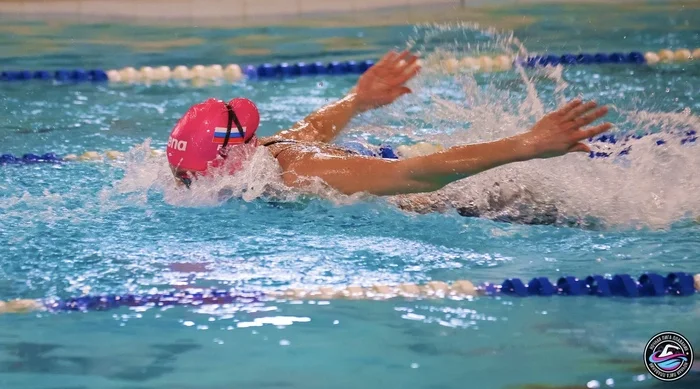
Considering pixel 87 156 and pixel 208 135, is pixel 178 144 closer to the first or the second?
pixel 208 135

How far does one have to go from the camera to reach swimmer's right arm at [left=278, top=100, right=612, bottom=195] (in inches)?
105

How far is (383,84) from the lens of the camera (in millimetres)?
4055

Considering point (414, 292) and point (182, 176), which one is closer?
point (414, 292)

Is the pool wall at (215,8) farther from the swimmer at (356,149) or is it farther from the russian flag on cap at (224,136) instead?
the russian flag on cap at (224,136)

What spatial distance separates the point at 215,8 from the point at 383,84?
15.9 ft

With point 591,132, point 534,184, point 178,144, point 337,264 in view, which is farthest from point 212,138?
point 591,132

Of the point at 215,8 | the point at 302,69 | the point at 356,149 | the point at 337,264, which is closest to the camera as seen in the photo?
the point at 337,264

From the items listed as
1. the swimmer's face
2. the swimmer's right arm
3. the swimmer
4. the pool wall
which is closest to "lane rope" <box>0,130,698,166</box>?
the swimmer

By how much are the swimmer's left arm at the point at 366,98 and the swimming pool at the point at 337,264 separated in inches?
3.6

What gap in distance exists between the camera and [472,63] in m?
6.55

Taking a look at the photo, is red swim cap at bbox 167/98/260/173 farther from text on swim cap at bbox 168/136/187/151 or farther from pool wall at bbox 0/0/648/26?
pool wall at bbox 0/0/648/26

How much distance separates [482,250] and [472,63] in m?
3.61

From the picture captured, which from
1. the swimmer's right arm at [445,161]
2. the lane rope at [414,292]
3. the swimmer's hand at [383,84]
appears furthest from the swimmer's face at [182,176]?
the swimmer's hand at [383,84]

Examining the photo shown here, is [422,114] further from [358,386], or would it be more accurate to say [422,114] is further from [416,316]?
[358,386]
